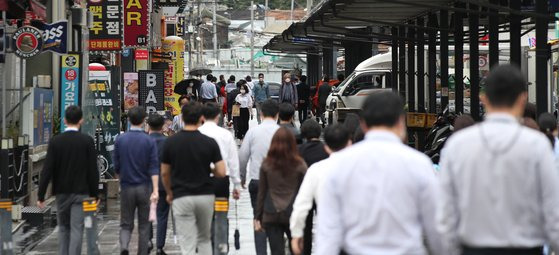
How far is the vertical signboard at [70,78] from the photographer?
2058 centimetres

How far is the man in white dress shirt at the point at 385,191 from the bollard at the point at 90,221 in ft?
20.6

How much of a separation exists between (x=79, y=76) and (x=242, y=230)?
5.73 metres

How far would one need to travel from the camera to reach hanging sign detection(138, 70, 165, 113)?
23922 millimetres

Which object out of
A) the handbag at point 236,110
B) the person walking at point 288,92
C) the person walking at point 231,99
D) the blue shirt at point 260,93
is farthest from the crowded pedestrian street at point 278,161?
the blue shirt at point 260,93

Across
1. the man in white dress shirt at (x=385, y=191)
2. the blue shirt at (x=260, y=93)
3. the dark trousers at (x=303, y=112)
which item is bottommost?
the man in white dress shirt at (x=385, y=191)

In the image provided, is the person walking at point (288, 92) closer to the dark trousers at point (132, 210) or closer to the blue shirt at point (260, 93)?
the blue shirt at point (260, 93)

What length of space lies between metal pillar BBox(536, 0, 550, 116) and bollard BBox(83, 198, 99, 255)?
19.4 feet

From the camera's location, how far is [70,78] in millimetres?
20641

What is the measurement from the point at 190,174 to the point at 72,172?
150 centimetres

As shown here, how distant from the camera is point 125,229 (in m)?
12.8

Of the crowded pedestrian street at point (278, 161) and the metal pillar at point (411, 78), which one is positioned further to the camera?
the metal pillar at point (411, 78)

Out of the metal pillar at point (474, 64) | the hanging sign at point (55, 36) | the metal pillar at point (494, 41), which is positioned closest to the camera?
the metal pillar at point (494, 41)

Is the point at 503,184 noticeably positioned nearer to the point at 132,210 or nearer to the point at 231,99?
the point at 132,210

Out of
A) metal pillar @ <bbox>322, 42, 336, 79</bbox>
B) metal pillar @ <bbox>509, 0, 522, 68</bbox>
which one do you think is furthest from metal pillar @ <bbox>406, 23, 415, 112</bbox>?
metal pillar @ <bbox>322, 42, 336, 79</bbox>
